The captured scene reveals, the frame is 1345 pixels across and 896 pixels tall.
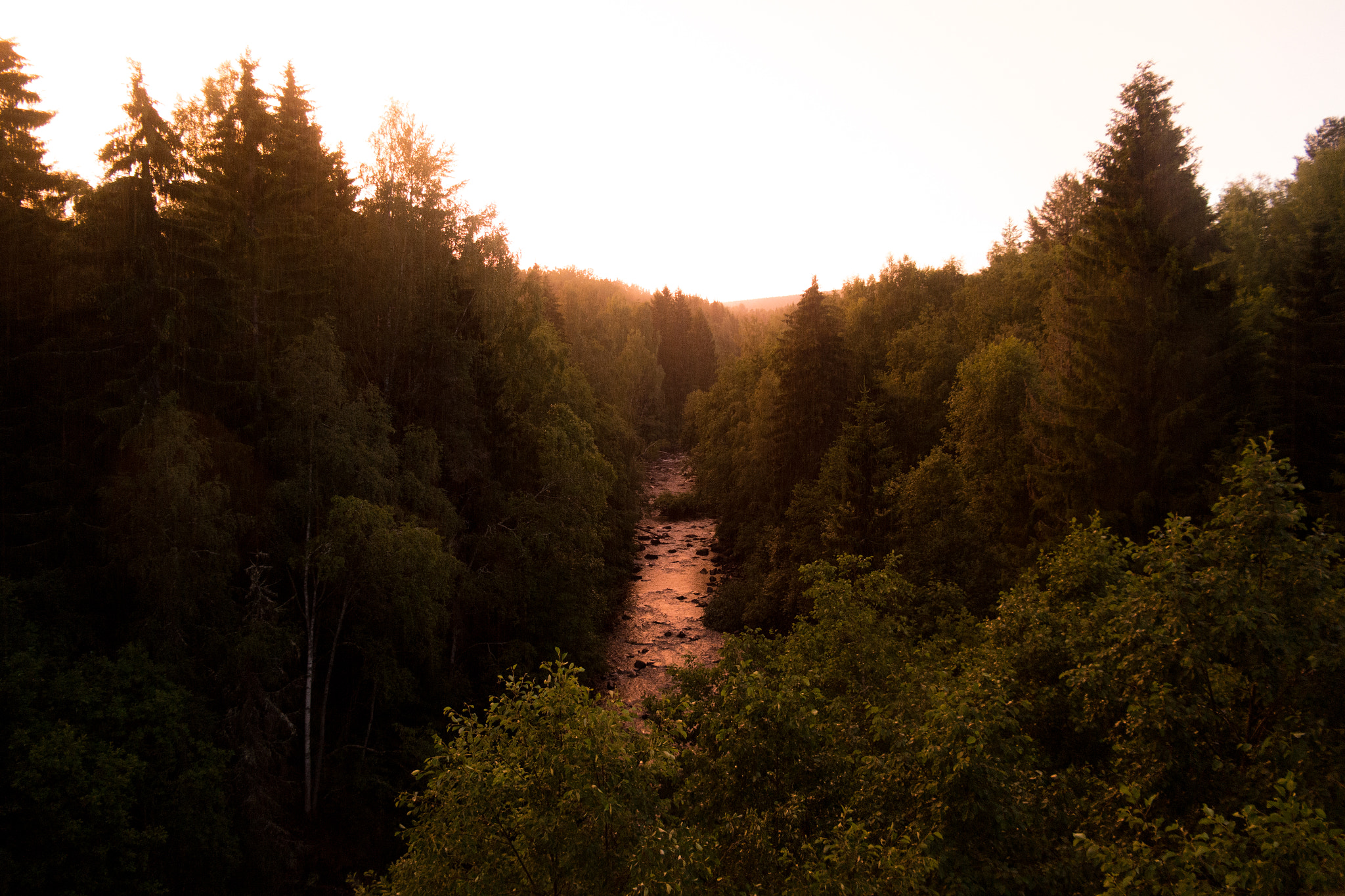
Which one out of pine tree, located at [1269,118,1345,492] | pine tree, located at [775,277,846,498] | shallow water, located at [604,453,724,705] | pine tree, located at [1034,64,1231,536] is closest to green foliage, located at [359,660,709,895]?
shallow water, located at [604,453,724,705]

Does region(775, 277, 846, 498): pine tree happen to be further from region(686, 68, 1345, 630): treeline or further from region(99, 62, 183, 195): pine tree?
region(99, 62, 183, 195): pine tree

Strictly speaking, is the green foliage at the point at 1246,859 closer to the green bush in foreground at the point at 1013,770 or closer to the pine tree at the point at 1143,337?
the green bush in foreground at the point at 1013,770

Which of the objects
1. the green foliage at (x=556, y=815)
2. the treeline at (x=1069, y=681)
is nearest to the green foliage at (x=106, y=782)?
the treeline at (x=1069, y=681)

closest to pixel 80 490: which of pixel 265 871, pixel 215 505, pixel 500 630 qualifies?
pixel 215 505

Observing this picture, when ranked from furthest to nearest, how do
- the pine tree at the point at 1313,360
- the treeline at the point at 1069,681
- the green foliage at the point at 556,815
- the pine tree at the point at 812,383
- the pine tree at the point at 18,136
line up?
the pine tree at the point at 812,383 < the pine tree at the point at 1313,360 < the pine tree at the point at 18,136 < the green foliage at the point at 556,815 < the treeline at the point at 1069,681

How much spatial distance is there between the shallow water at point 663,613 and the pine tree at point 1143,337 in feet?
42.4

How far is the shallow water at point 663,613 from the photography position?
30484mm

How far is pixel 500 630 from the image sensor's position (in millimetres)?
27797

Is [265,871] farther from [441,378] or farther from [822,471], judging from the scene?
[822,471]

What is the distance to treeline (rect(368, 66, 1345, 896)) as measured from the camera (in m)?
8.17

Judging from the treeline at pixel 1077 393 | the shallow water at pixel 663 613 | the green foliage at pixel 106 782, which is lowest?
the shallow water at pixel 663 613

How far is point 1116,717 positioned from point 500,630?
22.7 m

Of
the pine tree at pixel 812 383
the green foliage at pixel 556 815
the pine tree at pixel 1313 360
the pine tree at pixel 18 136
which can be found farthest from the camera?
the pine tree at pixel 812 383

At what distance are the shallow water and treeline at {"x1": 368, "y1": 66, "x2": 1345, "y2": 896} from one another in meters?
9.40
